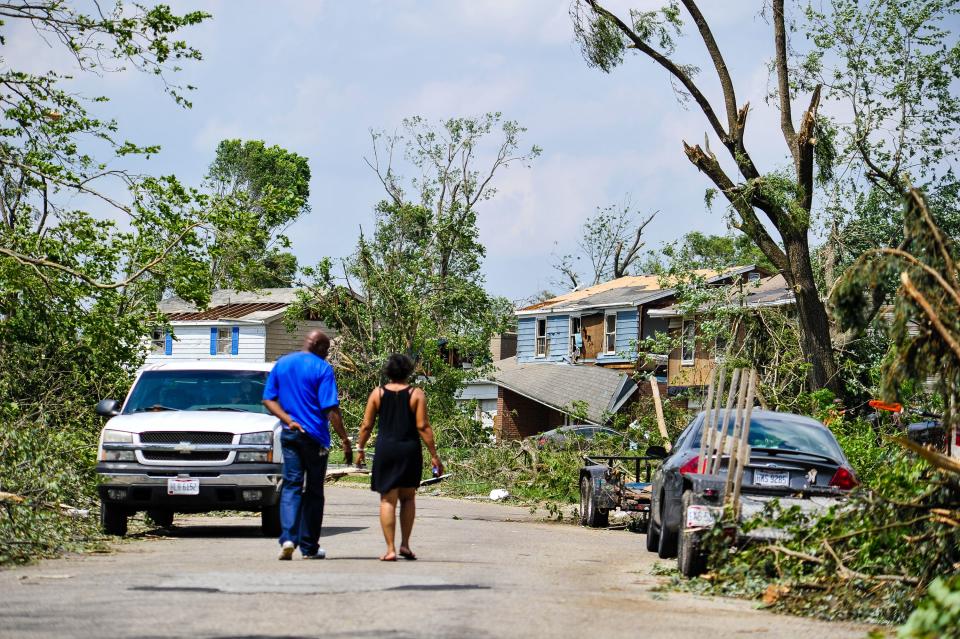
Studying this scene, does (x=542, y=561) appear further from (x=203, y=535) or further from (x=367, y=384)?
(x=367, y=384)

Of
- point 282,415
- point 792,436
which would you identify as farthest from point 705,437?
point 282,415

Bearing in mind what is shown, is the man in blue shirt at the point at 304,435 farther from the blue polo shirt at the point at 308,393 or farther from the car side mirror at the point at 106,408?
the car side mirror at the point at 106,408

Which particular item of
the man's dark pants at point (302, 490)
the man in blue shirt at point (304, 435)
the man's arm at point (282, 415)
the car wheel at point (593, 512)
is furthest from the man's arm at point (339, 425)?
the car wheel at point (593, 512)

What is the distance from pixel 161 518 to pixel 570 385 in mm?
36783

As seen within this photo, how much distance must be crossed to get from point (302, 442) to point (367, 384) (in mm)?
31168

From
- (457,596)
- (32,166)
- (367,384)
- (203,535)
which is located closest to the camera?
(457,596)

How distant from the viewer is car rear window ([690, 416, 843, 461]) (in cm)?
1215

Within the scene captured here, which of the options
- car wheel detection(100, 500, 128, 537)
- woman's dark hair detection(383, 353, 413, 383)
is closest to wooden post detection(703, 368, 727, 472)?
woman's dark hair detection(383, 353, 413, 383)

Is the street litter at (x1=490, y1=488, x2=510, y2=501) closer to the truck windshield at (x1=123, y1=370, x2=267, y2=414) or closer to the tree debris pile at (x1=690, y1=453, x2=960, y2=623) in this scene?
the truck windshield at (x1=123, y1=370, x2=267, y2=414)

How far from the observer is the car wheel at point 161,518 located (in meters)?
16.5

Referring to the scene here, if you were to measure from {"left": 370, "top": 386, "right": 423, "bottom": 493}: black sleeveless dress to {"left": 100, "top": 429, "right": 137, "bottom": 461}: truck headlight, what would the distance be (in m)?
3.93

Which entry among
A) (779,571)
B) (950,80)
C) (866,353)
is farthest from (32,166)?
(950,80)

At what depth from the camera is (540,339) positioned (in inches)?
2383

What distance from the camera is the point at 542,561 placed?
1284 cm
